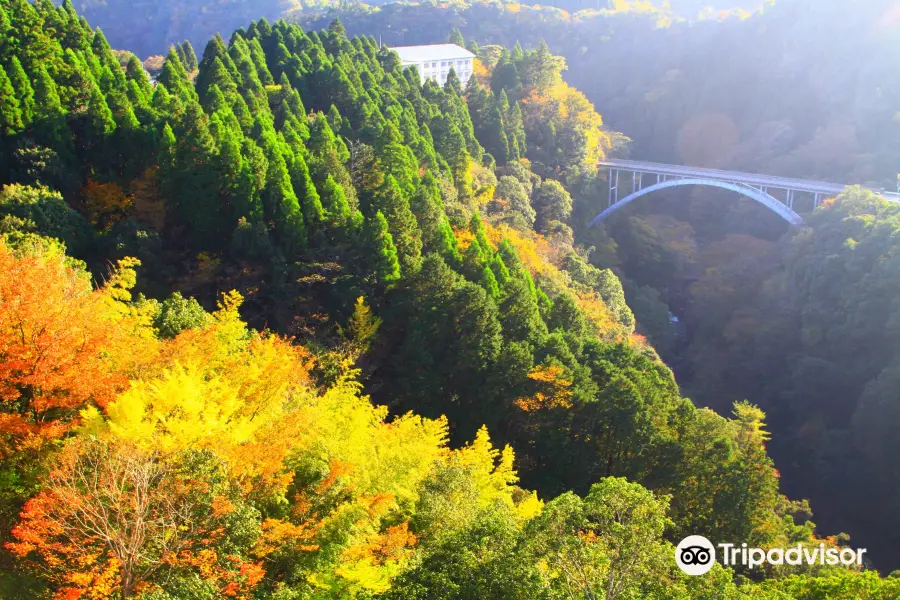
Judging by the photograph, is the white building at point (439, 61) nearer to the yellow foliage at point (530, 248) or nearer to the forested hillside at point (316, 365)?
the forested hillside at point (316, 365)

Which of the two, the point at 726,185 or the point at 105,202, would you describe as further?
the point at 726,185

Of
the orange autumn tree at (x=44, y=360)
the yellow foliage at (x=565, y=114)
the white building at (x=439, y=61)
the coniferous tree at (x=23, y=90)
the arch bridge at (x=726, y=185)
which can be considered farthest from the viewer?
the white building at (x=439, y=61)

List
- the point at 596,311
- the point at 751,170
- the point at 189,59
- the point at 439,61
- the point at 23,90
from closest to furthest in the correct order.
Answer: the point at 23,90 → the point at 596,311 → the point at 189,59 → the point at 439,61 → the point at 751,170

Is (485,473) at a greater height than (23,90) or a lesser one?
lesser

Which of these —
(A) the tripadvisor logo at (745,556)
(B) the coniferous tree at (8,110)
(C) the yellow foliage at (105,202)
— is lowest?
(A) the tripadvisor logo at (745,556)

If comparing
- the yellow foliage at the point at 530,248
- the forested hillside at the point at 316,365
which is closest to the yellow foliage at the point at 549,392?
the forested hillside at the point at 316,365

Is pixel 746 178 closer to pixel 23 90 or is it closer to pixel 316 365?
pixel 316 365

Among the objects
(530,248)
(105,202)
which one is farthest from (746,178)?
(105,202)
